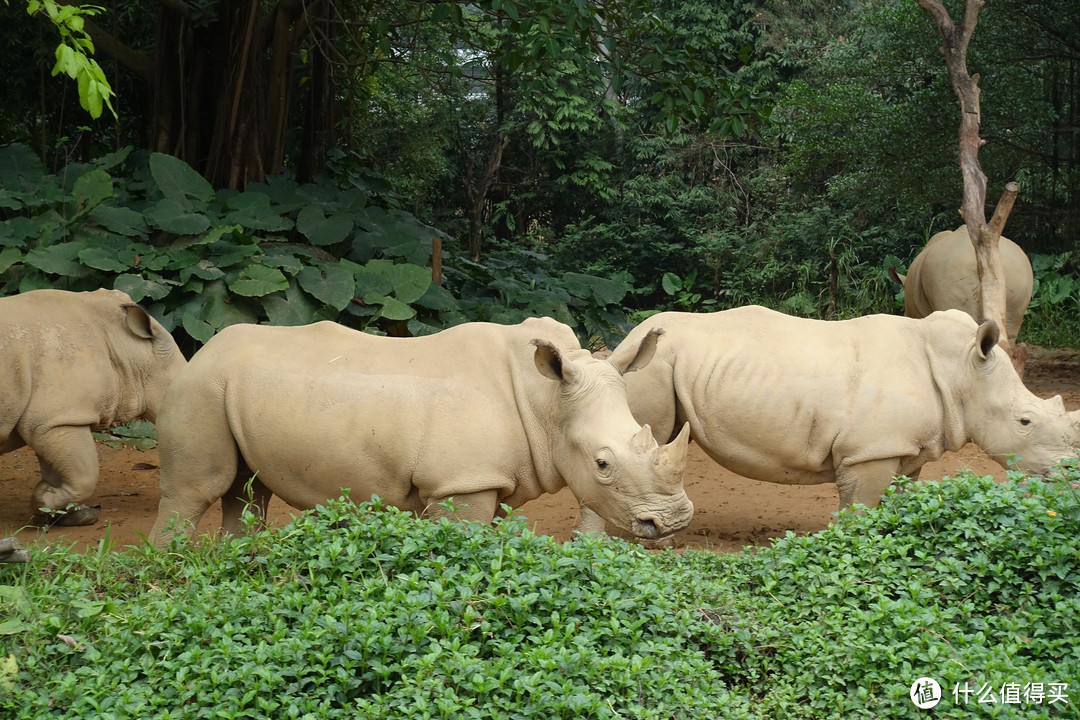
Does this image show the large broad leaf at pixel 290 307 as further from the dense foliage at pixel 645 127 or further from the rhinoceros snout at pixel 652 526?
the rhinoceros snout at pixel 652 526

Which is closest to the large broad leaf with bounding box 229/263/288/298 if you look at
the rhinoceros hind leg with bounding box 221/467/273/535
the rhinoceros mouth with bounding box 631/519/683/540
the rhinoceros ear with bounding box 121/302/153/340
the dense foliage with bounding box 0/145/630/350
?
the dense foliage with bounding box 0/145/630/350

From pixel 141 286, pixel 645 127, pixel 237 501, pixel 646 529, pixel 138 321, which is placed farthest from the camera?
pixel 645 127

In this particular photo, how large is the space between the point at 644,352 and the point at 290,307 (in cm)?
504

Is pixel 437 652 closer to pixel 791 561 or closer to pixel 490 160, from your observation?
pixel 791 561

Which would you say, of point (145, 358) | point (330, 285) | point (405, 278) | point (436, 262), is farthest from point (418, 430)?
point (436, 262)

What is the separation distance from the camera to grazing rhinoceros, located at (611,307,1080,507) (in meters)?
6.30

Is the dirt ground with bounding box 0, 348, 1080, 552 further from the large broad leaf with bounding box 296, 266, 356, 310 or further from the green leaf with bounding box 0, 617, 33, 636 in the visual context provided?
the green leaf with bounding box 0, 617, 33, 636

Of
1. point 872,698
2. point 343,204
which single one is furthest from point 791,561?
point 343,204

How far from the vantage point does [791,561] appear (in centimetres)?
486

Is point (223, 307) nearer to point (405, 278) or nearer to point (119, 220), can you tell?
point (119, 220)

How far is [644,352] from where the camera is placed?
567 centimetres

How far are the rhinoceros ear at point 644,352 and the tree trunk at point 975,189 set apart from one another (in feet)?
13.9

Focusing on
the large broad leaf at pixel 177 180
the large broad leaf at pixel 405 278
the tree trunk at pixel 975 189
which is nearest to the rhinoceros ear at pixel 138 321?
the large broad leaf at pixel 405 278

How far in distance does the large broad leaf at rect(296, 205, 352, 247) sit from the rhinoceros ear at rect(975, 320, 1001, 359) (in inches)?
260
